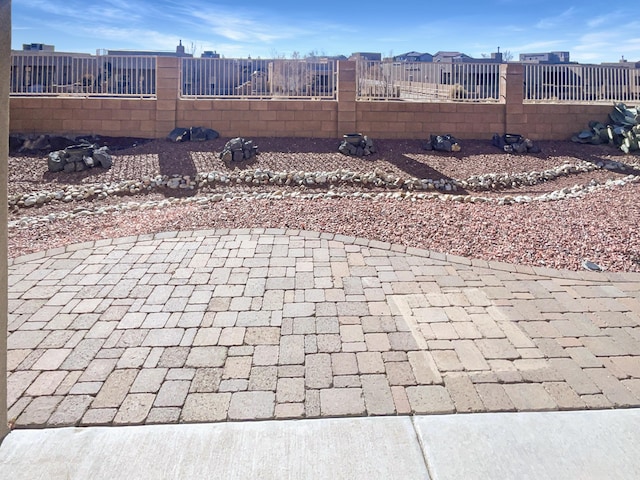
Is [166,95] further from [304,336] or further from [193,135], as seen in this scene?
[304,336]

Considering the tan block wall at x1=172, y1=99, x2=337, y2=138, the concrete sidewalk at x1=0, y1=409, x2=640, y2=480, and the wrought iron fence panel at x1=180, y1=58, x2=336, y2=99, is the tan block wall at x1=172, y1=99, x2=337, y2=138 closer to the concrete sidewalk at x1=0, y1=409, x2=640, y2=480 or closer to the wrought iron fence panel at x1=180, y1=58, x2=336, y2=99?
the wrought iron fence panel at x1=180, y1=58, x2=336, y2=99

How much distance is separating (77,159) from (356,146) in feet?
19.6

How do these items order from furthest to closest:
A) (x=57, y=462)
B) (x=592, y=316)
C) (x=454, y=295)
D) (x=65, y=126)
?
(x=65, y=126) → (x=454, y=295) → (x=592, y=316) → (x=57, y=462)

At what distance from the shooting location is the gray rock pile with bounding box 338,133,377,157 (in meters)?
11.5

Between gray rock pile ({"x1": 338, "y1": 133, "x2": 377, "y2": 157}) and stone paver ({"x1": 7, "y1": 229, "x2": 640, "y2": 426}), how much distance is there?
20.5 feet

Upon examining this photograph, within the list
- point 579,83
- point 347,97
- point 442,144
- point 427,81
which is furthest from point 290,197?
point 579,83

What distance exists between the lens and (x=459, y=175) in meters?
10.6

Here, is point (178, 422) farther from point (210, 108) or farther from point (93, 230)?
point (210, 108)

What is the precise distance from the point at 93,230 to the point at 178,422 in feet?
16.2

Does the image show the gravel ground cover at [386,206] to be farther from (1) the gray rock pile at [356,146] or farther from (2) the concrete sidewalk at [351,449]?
(2) the concrete sidewalk at [351,449]

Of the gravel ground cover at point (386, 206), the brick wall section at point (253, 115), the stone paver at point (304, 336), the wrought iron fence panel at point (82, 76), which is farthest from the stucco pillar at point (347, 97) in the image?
the stone paver at point (304, 336)

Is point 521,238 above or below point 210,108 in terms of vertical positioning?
below

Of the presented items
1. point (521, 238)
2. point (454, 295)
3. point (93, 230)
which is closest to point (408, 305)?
point (454, 295)

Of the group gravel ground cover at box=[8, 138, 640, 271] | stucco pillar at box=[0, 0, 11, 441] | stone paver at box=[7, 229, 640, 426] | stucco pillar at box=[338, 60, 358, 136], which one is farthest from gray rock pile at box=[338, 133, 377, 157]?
stucco pillar at box=[0, 0, 11, 441]
